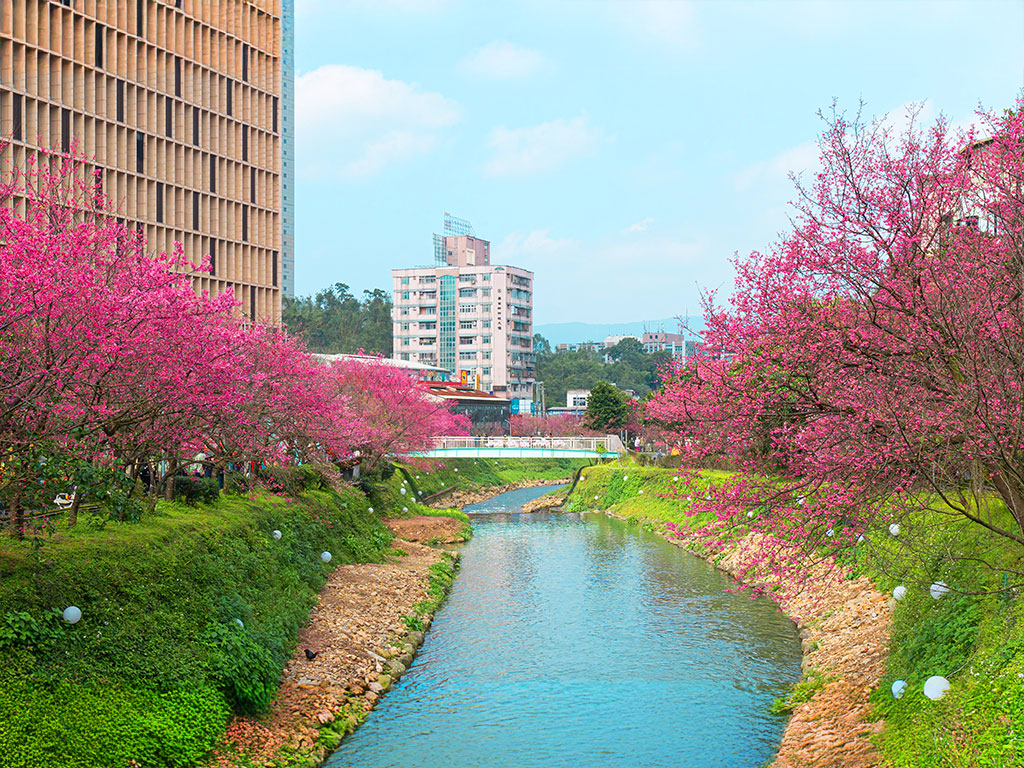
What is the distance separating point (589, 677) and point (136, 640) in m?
11.8

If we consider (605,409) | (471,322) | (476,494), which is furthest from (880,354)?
(471,322)

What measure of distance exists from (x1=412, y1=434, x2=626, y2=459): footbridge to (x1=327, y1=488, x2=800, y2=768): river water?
97.8 ft

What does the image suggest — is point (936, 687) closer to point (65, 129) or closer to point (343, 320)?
point (65, 129)

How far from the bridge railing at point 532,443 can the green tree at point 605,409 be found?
28.1 ft

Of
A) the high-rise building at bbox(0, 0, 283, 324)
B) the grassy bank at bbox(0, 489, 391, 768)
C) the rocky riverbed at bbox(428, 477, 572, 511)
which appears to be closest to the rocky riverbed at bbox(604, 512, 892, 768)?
the grassy bank at bbox(0, 489, 391, 768)

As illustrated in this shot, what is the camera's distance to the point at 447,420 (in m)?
78.0

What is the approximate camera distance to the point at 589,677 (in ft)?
82.6

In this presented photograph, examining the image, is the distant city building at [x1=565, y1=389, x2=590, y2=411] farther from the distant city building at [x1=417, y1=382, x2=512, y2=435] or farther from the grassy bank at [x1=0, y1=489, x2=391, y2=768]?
the grassy bank at [x1=0, y1=489, x2=391, y2=768]


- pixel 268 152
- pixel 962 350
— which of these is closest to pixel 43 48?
pixel 268 152

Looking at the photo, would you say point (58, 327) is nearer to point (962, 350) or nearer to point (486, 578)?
point (962, 350)

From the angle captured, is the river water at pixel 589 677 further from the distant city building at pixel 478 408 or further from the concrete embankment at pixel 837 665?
the distant city building at pixel 478 408

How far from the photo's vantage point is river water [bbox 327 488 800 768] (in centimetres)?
1992

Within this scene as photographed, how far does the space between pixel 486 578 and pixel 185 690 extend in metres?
22.6

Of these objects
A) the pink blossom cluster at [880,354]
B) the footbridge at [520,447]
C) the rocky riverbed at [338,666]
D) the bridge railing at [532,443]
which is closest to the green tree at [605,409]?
the footbridge at [520,447]
